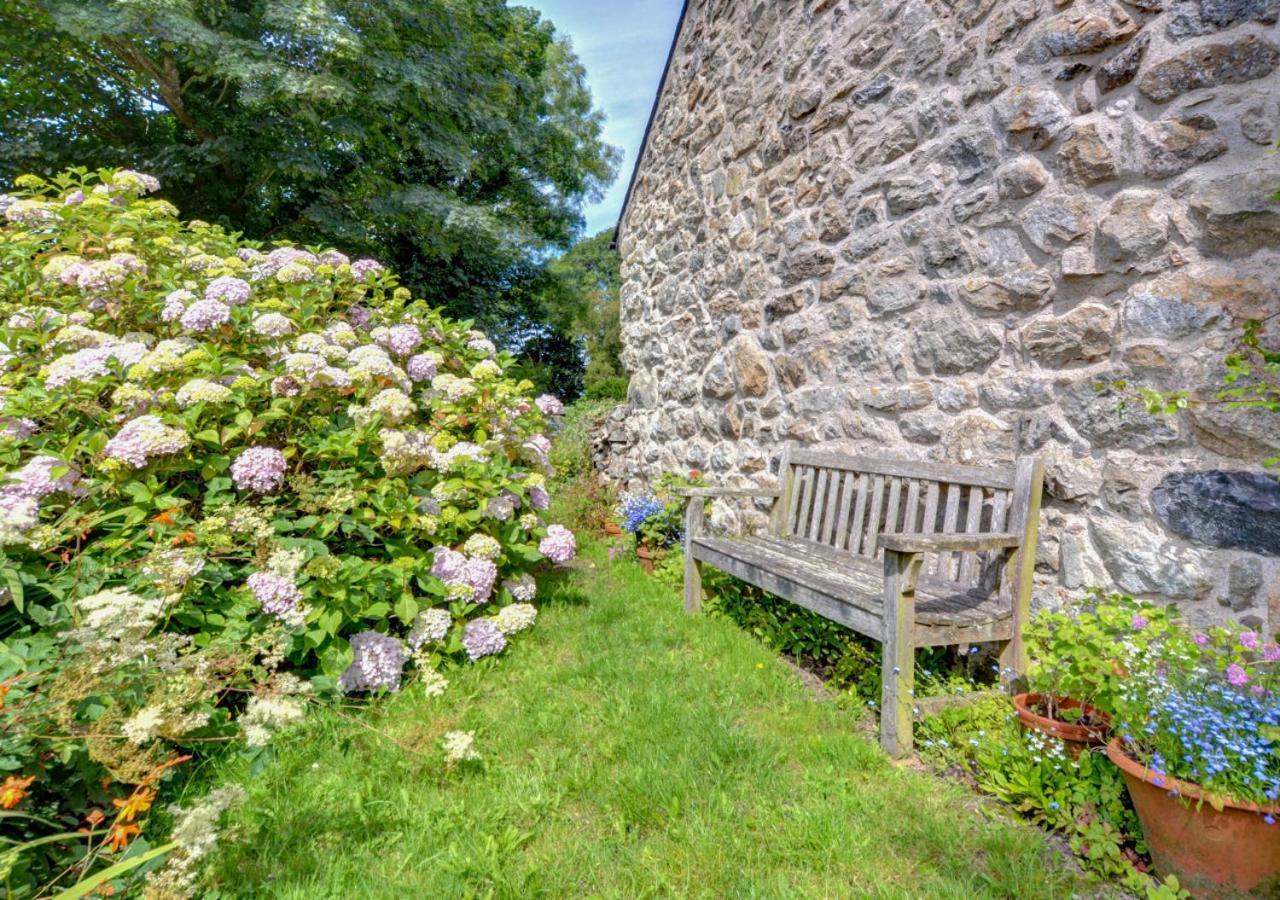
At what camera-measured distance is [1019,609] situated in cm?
244

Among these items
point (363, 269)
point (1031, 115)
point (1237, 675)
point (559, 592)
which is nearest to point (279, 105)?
point (363, 269)

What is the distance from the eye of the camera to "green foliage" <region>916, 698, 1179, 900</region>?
1.72 metres

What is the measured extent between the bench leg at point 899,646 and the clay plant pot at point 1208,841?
699 mm

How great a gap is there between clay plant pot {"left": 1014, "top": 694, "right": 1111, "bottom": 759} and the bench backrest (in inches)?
26.5

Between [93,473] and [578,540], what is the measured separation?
3.56 metres

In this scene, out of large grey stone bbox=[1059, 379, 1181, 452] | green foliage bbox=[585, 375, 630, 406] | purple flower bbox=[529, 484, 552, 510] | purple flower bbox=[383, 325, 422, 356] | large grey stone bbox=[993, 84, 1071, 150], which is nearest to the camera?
large grey stone bbox=[1059, 379, 1181, 452]

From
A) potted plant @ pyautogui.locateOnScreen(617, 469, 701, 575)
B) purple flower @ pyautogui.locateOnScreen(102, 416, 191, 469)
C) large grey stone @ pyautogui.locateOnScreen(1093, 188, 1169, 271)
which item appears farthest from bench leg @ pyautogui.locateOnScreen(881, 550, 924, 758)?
purple flower @ pyautogui.locateOnScreen(102, 416, 191, 469)

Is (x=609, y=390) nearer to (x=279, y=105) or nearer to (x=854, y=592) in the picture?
(x=279, y=105)

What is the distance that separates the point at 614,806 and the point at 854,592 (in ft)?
4.00

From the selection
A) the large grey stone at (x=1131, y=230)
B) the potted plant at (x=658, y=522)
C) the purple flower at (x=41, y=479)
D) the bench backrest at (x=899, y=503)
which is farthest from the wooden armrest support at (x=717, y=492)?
the purple flower at (x=41, y=479)

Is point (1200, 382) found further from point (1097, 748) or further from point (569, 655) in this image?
point (569, 655)

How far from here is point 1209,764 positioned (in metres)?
1.51

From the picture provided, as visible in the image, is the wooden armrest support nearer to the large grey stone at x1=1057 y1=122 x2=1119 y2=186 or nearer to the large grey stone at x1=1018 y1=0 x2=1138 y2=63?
the large grey stone at x1=1057 y1=122 x2=1119 y2=186

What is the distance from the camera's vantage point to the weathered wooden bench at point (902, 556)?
89.9 inches
